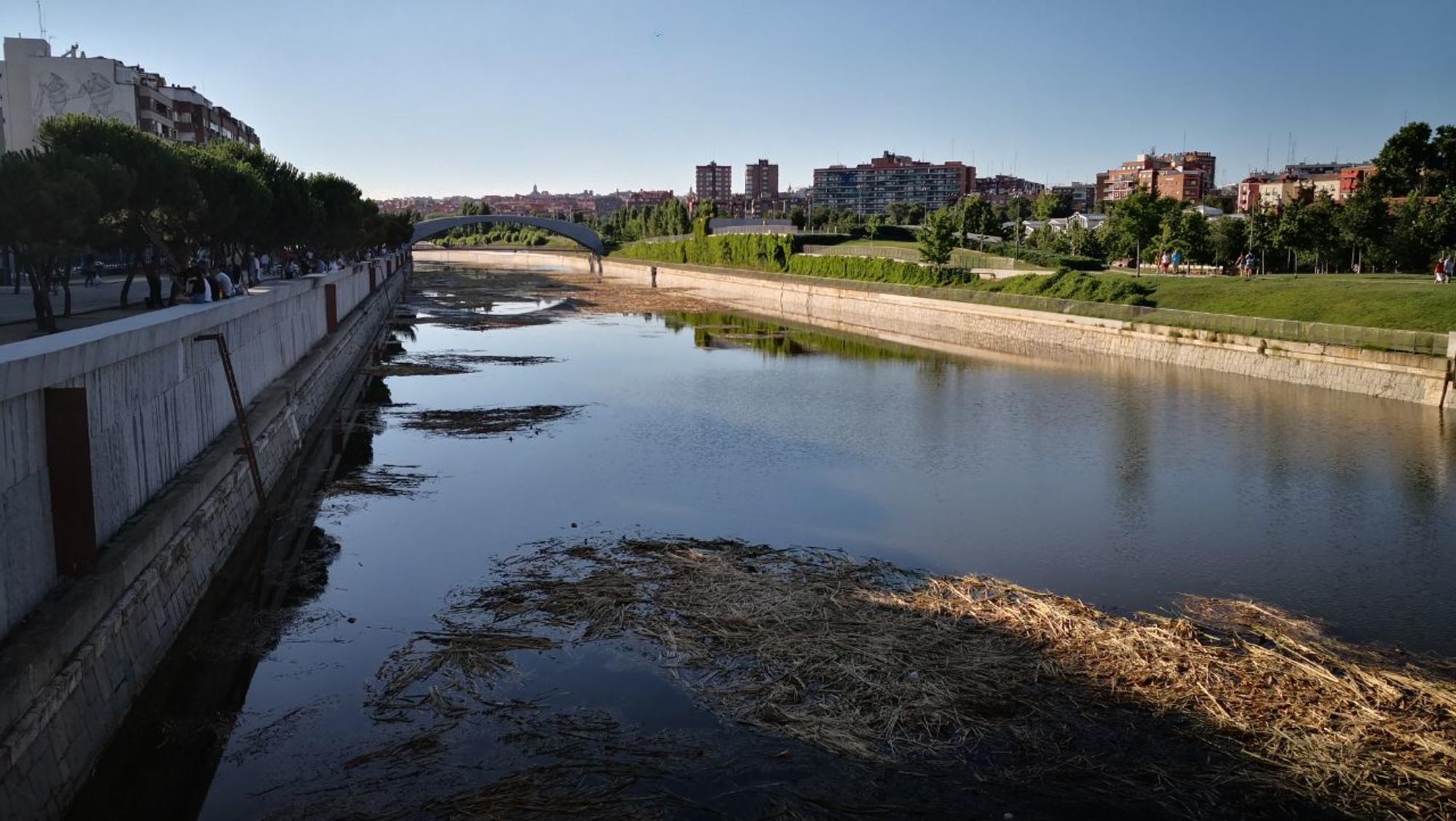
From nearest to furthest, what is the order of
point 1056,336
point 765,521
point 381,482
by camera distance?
point 765,521
point 381,482
point 1056,336

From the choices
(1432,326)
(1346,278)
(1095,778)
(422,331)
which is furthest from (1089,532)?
(422,331)

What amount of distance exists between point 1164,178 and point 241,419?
6351 inches

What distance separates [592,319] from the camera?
56.7 m

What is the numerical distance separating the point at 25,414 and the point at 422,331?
40.8 metres

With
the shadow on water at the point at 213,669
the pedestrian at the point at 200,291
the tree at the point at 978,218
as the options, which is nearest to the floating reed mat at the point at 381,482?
the shadow on water at the point at 213,669

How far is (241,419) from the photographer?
15516 mm

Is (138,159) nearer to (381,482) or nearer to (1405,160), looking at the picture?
(381,482)

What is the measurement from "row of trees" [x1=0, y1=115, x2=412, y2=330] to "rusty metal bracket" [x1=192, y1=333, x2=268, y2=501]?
3.47 meters

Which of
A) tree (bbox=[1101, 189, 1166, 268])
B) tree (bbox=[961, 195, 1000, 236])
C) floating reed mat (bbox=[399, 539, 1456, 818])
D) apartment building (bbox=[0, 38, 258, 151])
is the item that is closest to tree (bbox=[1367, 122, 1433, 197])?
tree (bbox=[1101, 189, 1166, 268])

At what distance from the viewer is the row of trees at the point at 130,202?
19.5 m

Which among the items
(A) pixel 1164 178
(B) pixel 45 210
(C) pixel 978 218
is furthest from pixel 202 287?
(A) pixel 1164 178

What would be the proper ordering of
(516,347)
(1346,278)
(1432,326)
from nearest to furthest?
(1432,326)
(1346,278)
(516,347)

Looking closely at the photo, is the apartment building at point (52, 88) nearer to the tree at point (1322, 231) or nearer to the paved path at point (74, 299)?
the paved path at point (74, 299)

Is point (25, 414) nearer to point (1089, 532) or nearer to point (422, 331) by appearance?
point (1089, 532)
